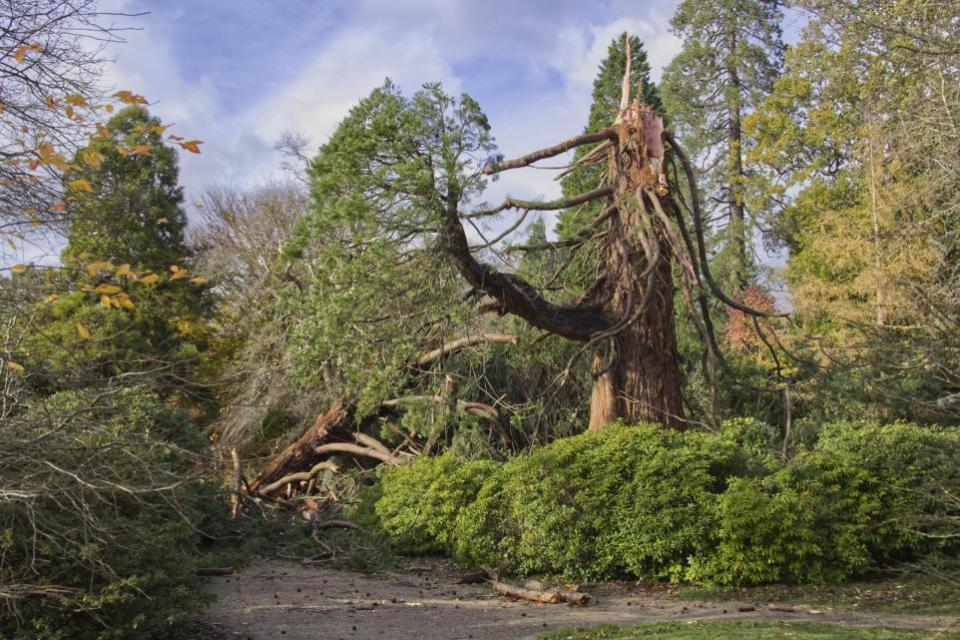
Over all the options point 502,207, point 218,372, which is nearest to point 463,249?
point 502,207

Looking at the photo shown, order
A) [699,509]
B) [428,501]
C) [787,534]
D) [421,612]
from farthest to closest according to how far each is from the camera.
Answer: [428,501] → [699,509] → [787,534] → [421,612]

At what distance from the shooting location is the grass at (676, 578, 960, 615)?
687 cm

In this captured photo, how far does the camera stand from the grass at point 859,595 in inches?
270

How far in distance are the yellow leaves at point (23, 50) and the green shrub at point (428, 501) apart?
6308mm

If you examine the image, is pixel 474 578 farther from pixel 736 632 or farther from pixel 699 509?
pixel 736 632

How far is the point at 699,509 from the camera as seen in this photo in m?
8.24

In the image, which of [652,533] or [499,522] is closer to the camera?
[652,533]

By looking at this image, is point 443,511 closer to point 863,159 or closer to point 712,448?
point 712,448

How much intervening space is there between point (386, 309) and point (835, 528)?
17.0 ft

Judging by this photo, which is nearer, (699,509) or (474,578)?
(699,509)

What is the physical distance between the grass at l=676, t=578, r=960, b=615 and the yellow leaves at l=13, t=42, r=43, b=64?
666 cm

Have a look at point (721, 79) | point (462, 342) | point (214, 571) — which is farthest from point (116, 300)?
point (721, 79)

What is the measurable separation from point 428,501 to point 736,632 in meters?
5.35

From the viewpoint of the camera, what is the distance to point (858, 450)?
944 centimetres
